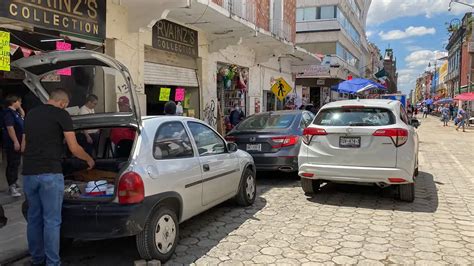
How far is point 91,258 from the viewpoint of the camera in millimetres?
4715

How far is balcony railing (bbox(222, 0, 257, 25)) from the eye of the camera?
1317 centimetres

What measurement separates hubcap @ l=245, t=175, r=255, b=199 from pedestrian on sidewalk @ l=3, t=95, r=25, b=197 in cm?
382

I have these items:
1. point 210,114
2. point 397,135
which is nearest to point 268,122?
point 397,135

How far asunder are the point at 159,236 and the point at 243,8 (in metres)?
11.7

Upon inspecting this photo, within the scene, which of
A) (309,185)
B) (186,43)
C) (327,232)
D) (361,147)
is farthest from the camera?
(186,43)

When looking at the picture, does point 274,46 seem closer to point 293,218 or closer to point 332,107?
point 332,107

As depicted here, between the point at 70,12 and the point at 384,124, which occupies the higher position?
the point at 70,12

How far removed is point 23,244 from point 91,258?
1.01 metres

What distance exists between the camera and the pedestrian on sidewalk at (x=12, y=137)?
6922 millimetres

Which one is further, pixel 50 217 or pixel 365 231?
pixel 365 231

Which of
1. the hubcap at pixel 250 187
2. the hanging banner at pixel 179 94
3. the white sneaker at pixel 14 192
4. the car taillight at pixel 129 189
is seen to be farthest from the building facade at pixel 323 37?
the car taillight at pixel 129 189

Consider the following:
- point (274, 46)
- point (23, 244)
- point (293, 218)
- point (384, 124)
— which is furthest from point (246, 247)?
point (274, 46)

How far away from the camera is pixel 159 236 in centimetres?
440

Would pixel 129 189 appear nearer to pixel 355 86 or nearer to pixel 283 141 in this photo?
pixel 283 141
